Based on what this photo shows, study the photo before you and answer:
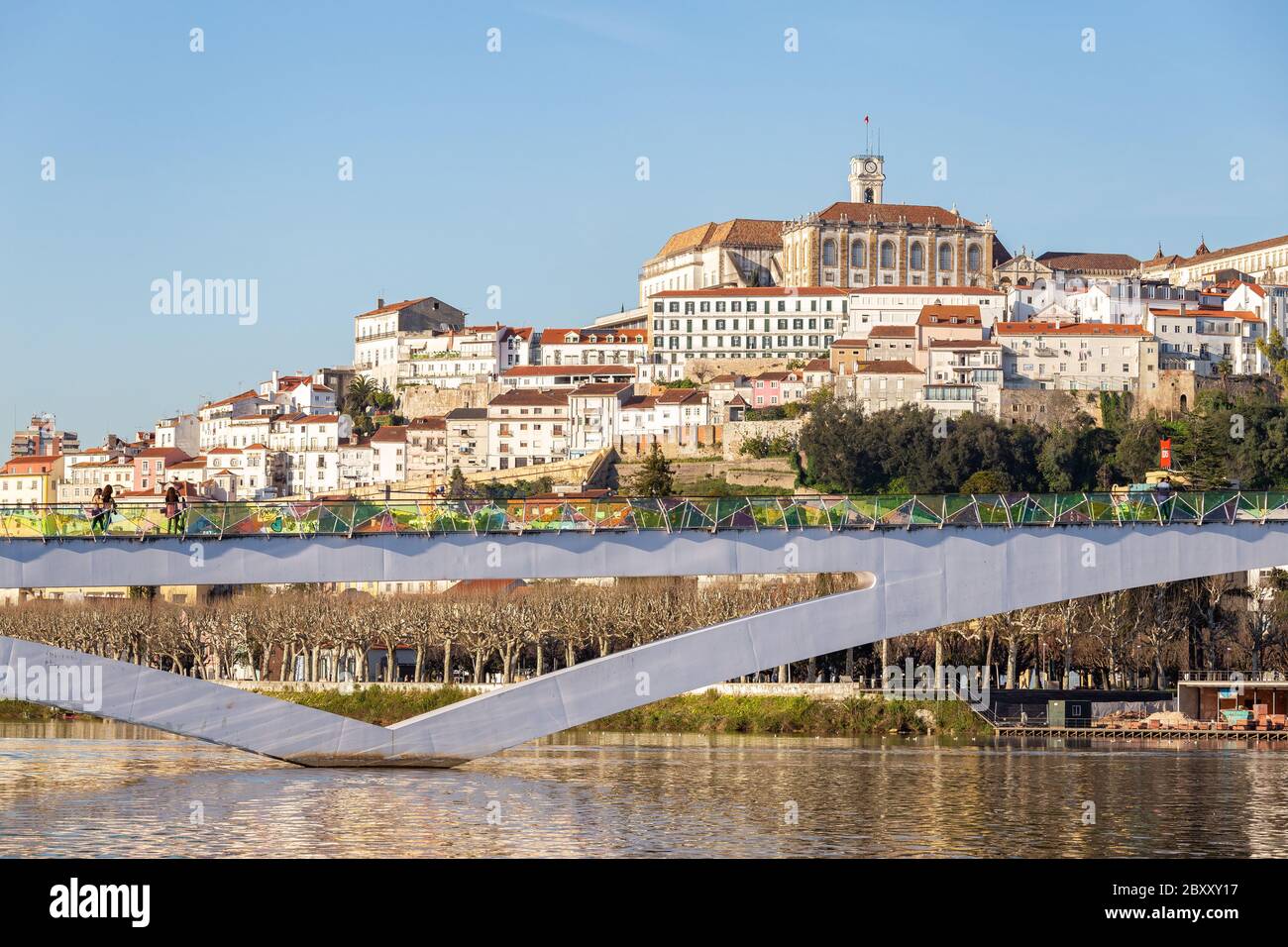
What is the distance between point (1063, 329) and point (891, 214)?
23.2 metres

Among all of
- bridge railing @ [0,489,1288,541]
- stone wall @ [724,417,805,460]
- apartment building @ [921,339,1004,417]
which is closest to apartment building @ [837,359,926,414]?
apartment building @ [921,339,1004,417]

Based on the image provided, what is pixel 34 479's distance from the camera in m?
150

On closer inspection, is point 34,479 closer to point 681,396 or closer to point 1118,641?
point 681,396

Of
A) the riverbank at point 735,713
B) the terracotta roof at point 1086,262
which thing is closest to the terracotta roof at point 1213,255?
the terracotta roof at point 1086,262

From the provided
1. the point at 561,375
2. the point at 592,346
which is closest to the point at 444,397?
the point at 561,375

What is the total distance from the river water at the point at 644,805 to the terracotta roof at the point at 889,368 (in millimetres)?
78723

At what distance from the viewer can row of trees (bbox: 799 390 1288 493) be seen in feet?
354

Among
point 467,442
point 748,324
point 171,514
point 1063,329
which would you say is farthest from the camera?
point 748,324

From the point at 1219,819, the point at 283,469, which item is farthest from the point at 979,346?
the point at 1219,819

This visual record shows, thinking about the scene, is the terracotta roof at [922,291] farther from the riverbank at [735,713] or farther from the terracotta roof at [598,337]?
the riverbank at [735,713]

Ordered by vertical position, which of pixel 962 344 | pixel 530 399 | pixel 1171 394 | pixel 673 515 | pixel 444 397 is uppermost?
pixel 962 344

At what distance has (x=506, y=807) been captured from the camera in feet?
100
